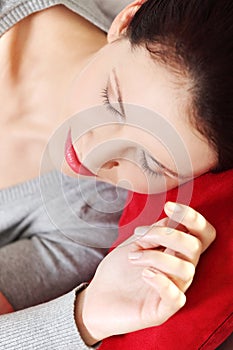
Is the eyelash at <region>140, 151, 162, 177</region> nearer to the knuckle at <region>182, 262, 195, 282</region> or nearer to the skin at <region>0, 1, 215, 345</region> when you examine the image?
the skin at <region>0, 1, 215, 345</region>

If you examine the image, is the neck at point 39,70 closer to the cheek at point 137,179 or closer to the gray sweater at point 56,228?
the gray sweater at point 56,228

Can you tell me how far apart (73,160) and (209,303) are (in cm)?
25

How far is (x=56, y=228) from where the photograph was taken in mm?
954

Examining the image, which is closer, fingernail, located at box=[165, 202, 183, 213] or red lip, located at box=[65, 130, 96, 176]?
fingernail, located at box=[165, 202, 183, 213]

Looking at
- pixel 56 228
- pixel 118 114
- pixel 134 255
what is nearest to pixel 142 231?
pixel 134 255

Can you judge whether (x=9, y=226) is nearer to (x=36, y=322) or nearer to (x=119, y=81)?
(x=36, y=322)

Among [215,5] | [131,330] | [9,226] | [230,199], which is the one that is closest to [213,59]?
[215,5]

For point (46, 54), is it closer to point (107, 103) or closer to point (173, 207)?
point (107, 103)

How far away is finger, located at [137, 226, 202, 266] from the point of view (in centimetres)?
62

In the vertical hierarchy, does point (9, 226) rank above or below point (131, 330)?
below

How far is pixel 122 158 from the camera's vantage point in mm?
683

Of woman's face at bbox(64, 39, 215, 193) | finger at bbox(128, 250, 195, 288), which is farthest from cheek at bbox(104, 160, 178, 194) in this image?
finger at bbox(128, 250, 195, 288)

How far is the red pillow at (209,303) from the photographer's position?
65 centimetres

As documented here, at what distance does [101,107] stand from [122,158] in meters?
0.06
